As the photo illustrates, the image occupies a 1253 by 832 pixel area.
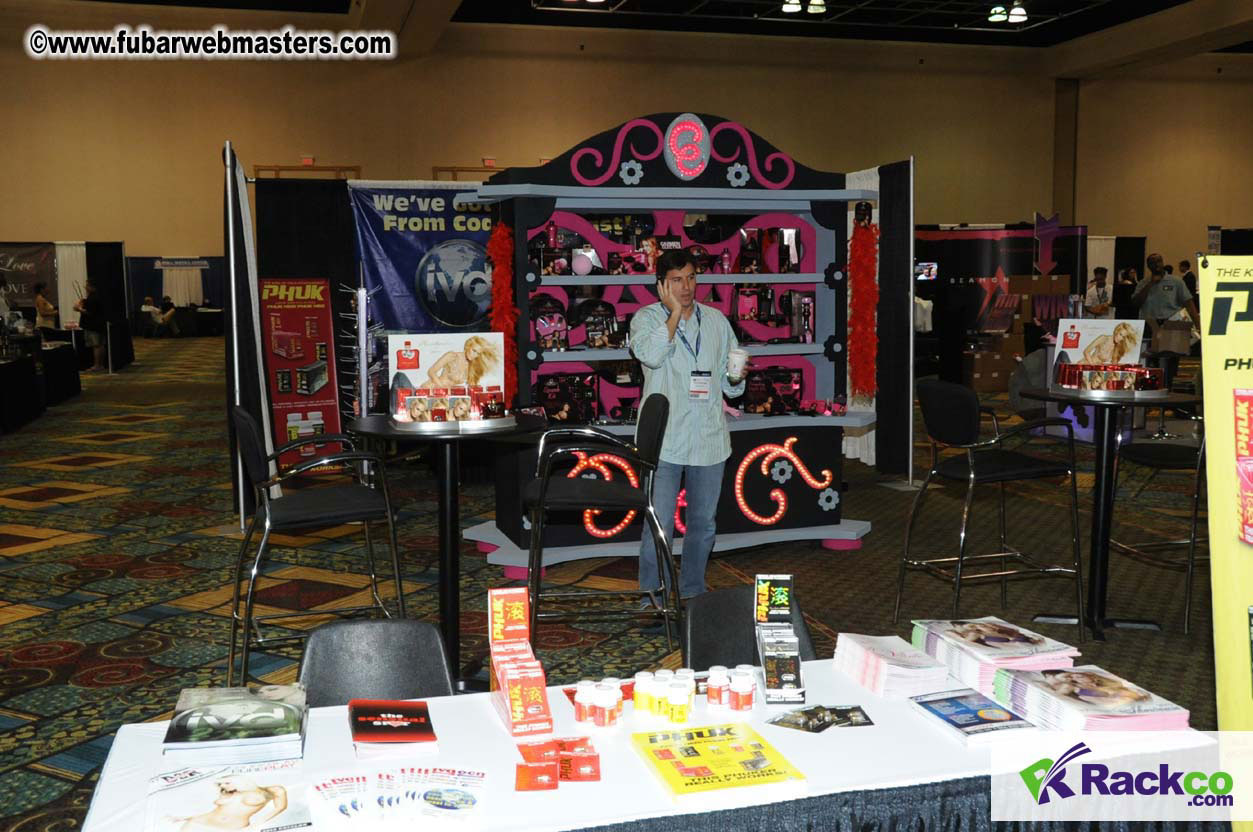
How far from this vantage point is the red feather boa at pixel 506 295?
5242 mm

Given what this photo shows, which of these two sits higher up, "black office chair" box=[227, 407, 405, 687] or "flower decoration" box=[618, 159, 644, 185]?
"flower decoration" box=[618, 159, 644, 185]

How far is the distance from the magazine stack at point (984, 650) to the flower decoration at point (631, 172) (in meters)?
3.54

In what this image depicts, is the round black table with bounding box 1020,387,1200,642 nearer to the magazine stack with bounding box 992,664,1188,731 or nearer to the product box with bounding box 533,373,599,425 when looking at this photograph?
the product box with bounding box 533,373,599,425

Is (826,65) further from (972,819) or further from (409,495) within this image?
(972,819)

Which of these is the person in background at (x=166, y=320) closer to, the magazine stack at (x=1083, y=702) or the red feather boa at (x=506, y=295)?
the red feather boa at (x=506, y=295)

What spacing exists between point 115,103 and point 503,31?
6.11m

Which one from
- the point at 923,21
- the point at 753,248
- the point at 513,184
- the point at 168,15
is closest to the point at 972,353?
the point at 923,21

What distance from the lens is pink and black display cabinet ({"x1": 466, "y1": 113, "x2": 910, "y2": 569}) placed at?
5.30m

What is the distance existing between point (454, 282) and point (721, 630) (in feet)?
20.1

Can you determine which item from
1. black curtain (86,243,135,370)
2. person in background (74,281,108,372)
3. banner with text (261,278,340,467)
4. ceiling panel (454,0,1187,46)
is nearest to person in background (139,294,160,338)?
black curtain (86,243,135,370)

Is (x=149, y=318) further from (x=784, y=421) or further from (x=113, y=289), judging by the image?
(x=784, y=421)

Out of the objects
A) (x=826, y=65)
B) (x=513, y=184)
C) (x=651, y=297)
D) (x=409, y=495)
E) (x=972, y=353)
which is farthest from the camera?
(x=826, y=65)

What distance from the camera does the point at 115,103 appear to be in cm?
1692

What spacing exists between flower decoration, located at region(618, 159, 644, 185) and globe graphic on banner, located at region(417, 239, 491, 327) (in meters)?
2.96
